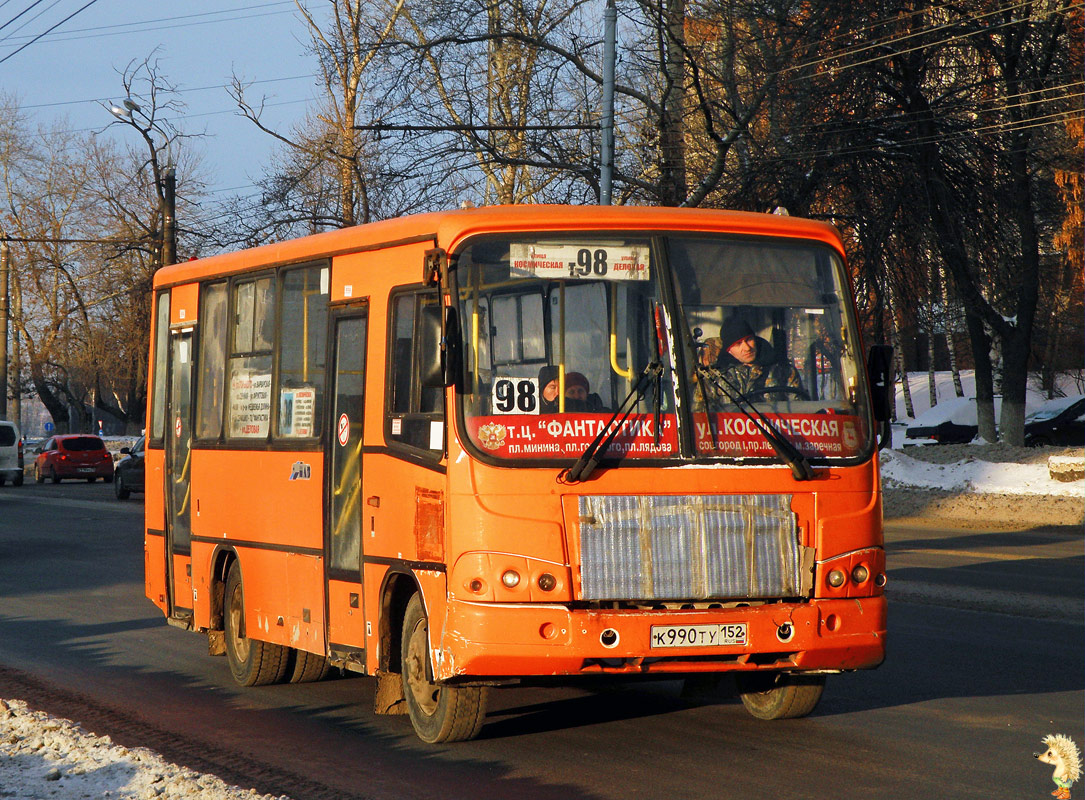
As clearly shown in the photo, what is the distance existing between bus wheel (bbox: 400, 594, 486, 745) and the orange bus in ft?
0.05

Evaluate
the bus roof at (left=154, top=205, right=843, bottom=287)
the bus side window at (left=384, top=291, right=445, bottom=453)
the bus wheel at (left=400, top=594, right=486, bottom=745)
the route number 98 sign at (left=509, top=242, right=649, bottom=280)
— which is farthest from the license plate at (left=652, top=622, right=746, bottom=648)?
the bus roof at (left=154, top=205, right=843, bottom=287)

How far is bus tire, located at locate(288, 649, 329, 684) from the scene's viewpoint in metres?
9.55

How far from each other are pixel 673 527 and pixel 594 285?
1.28 meters

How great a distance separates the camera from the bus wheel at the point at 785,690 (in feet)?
25.6

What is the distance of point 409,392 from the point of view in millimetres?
7578

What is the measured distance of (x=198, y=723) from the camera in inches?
321

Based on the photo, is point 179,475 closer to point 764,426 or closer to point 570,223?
point 570,223

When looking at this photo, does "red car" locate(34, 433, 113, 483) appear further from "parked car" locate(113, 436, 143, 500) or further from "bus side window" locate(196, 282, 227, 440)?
"bus side window" locate(196, 282, 227, 440)

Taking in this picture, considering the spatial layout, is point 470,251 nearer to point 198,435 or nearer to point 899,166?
point 198,435

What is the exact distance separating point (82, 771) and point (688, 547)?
301 centimetres

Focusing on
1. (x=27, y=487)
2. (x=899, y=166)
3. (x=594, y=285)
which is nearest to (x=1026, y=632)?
(x=594, y=285)

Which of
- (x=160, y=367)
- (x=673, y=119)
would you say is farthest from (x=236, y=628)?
(x=673, y=119)

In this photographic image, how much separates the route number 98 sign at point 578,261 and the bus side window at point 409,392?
496 mm

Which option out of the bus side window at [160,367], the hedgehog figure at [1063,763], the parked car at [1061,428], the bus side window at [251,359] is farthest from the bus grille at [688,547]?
the parked car at [1061,428]
